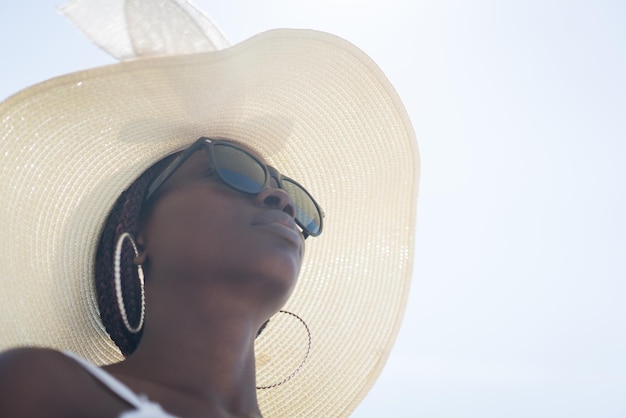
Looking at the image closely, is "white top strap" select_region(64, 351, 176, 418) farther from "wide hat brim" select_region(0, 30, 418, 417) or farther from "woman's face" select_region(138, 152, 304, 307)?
"wide hat brim" select_region(0, 30, 418, 417)

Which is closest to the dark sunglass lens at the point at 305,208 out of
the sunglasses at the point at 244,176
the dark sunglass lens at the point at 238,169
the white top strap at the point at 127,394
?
the sunglasses at the point at 244,176

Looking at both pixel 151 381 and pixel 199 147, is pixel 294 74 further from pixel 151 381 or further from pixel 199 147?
pixel 151 381

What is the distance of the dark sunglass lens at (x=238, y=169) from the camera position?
2.49m

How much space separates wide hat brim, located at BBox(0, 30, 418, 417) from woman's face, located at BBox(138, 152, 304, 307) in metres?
0.31

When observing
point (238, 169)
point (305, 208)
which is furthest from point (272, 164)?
point (238, 169)

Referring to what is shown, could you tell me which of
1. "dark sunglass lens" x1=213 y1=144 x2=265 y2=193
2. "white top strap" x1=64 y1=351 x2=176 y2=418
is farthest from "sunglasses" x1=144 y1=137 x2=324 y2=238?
"white top strap" x1=64 y1=351 x2=176 y2=418

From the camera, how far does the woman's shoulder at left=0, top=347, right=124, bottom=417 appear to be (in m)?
1.51

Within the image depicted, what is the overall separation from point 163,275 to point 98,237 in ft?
1.82

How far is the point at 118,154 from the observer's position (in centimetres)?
266

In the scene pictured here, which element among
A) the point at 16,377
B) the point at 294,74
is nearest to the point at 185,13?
the point at 294,74

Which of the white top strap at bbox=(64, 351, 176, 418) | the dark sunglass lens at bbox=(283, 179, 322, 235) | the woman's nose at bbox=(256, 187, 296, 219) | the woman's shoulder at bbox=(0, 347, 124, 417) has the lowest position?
the woman's shoulder at bbox=(0, 347, 124, 417)

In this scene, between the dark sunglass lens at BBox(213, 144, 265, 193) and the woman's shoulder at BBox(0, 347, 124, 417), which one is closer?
the woman's shoulder at BBox(0, 347, 124, 417)

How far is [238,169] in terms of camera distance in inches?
100

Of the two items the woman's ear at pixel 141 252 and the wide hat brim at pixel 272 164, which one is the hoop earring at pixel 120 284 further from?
the wide hat brim at pixel 272 164
